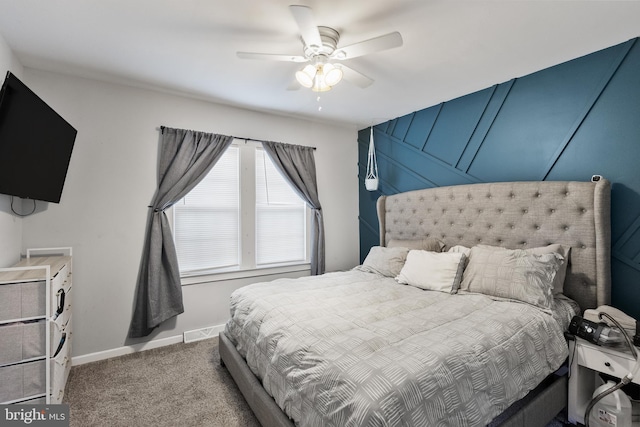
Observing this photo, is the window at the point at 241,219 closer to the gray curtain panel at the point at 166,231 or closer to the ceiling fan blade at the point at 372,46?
the gray curtain panel at the point at 166,231

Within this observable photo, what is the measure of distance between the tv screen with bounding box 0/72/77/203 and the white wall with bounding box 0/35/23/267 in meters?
0.24

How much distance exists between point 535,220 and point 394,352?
6.16 ft

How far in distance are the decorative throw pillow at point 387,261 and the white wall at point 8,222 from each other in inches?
117

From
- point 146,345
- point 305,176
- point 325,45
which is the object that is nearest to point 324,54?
point 325,45

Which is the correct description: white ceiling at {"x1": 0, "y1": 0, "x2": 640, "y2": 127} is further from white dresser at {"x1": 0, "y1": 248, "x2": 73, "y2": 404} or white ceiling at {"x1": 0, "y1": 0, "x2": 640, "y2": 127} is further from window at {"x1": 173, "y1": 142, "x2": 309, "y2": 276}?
white dresser at {"x1": 0, "y1": 248, "x2": 73, "y2": 404}

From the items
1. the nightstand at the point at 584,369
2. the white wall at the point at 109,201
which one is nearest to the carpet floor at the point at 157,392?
the white wall at the point at 109,201

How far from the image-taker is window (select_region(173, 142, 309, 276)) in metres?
3.20

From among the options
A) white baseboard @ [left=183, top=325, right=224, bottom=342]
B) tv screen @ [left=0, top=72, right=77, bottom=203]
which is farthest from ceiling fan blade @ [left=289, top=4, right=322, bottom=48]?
white baseboard @ [left=183, top=325, right=224, bottom=342]

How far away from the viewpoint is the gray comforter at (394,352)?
1175mm

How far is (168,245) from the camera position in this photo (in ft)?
9.66

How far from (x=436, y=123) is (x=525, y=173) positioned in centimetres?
111

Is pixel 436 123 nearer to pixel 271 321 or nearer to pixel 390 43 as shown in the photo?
pixel 390 43

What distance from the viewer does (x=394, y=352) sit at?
1.37m

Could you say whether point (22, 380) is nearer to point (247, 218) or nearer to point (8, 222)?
point (8, 222)
